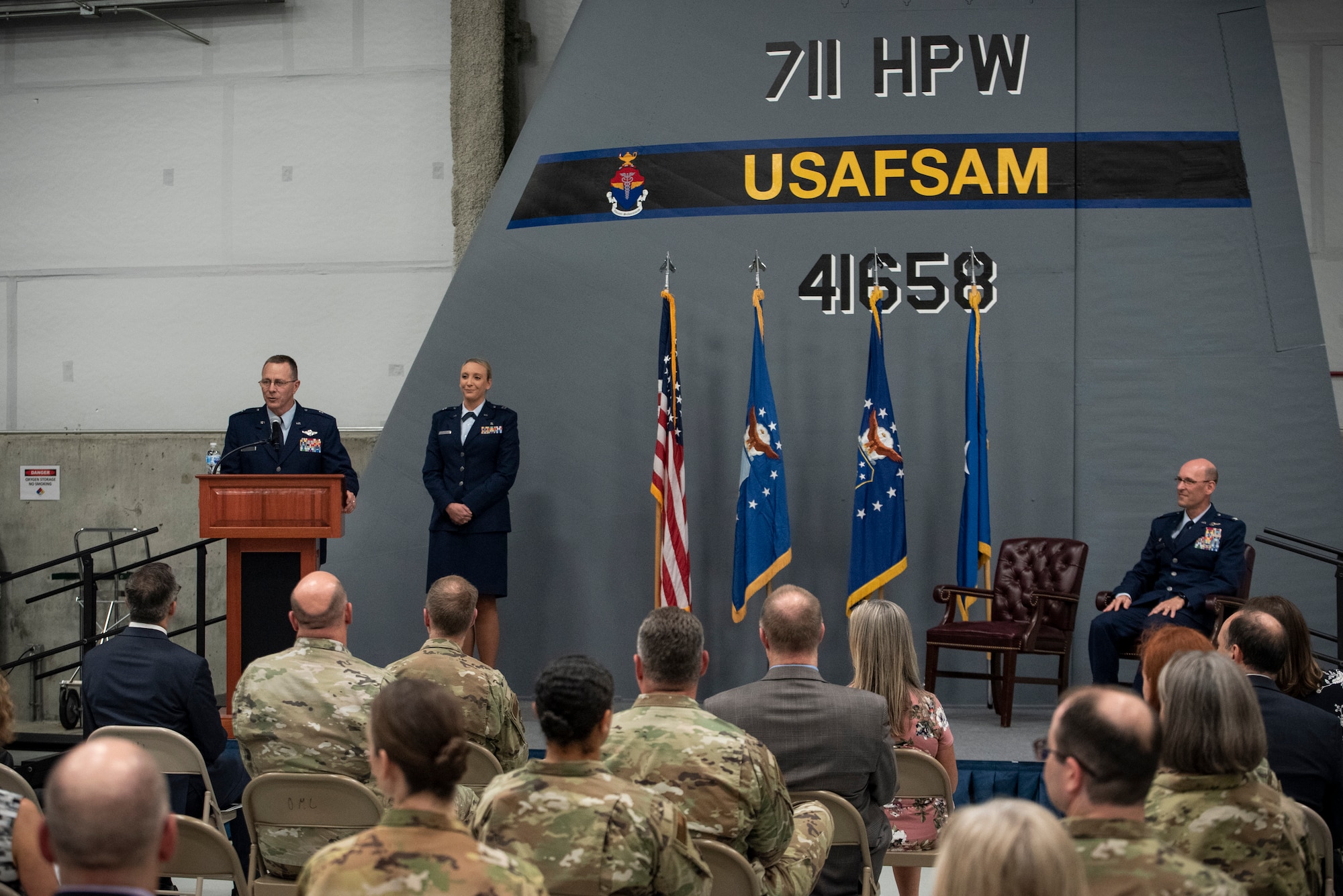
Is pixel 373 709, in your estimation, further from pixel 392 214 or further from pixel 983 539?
pixel 392 214

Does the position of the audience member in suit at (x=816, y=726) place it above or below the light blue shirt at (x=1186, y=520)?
below

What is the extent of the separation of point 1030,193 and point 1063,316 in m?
0.65

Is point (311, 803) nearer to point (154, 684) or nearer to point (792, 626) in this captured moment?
point (154, 684)

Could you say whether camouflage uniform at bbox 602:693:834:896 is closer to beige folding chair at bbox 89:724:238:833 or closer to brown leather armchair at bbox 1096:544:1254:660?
beige folding chair at bbox 89:724:238:833

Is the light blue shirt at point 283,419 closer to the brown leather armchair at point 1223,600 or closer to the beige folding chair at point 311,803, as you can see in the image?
the beige folding chair at point 311,803

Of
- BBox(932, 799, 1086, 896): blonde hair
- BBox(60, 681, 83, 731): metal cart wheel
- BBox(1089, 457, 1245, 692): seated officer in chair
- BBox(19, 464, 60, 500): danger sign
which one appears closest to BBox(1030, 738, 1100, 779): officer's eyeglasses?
BBox(932, 799, 1086, 896): blonde hair

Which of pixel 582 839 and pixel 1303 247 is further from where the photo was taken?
pixel 1303 247

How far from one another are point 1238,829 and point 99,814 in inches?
65.8

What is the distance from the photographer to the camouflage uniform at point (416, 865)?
155 centimetres

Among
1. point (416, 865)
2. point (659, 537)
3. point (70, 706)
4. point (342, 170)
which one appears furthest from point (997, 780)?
point (342, 170)

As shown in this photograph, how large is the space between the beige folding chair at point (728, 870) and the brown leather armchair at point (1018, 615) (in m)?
3.28

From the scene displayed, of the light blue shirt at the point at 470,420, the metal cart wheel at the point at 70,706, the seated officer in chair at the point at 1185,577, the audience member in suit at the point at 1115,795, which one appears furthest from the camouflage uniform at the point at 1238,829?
the metal cart wheel at the point at 70,706

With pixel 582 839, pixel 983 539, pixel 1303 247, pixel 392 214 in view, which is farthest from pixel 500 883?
pixel 392 214

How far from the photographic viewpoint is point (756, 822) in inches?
88.3
